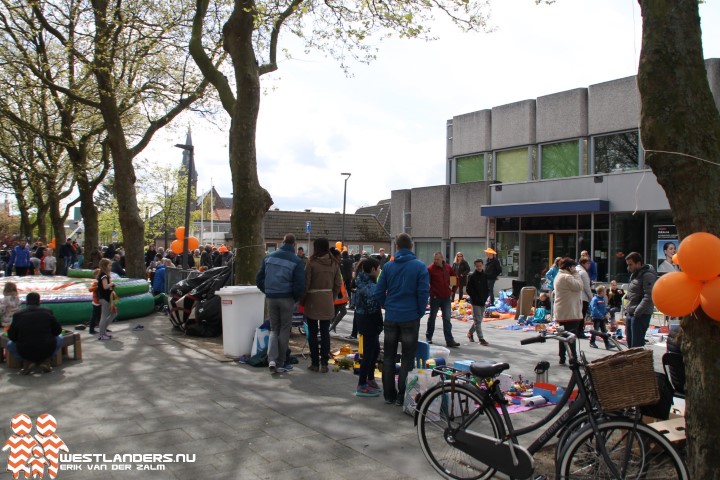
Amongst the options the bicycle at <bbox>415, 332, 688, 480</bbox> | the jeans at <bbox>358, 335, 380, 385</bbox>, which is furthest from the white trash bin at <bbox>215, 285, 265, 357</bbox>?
the bicycle at <bbox>415, 332, 688, 480</bbox>

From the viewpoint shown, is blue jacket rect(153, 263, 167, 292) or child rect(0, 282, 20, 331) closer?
child rect(0, 282, 20, 331)

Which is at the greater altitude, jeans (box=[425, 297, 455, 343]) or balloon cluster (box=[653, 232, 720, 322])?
balloon cluster (box=[653, 232, 720, 322])

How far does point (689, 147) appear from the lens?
159 inches

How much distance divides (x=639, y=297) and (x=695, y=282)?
5552 mm

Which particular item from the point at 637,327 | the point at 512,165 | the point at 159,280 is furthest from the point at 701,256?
the point at 512,165

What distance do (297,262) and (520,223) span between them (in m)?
15.5

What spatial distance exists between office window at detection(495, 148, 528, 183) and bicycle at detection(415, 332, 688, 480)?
19.4 metres

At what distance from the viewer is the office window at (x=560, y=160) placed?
853 inches

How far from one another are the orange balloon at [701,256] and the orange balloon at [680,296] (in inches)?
2.9

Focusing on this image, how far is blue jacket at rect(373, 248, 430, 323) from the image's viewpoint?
6.64 metres

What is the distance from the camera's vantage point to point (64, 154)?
3247 centimetres

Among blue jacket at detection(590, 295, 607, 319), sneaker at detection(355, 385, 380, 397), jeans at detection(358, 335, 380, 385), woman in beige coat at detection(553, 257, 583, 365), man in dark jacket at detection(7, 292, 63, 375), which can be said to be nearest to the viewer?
sneaker at detection(355, 385, 380, 397)

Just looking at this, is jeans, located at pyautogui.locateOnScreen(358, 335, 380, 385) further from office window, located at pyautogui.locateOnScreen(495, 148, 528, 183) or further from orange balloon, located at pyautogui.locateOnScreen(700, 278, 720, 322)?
office window, located at pyautogui.locateOnScreen(495, 148, 528, 183)

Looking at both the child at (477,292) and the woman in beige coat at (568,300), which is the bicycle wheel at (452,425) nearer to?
the woman in beige coat at (568,300)
